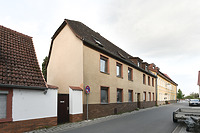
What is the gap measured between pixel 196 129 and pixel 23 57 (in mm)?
9554

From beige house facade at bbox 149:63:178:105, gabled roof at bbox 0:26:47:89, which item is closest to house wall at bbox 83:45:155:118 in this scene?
gabled roof at bbox 0:26:47:89

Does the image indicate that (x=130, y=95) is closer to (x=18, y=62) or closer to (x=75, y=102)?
(x=75, y=102)

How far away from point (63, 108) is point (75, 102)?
2.94ft

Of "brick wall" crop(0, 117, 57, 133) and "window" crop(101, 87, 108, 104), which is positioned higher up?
"window" crop(101, 87, 108, 104)

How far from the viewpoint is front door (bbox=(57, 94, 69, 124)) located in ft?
35.4

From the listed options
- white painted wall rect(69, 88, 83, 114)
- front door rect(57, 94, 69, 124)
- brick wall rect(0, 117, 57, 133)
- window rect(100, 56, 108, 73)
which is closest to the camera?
brick wall rect(0, 117, 57, 133)

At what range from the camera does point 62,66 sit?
14602 mm

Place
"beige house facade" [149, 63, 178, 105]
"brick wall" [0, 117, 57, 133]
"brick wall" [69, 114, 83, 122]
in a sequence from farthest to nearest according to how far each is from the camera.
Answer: "beige house facade" [149, 63, 178, 105] → "brick wall" [69, 114, 83, 122] → "brick wall" [0, 117, 57, 133]

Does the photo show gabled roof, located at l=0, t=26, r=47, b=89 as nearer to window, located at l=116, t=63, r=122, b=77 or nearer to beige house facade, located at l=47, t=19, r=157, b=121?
beige house facade, located at l=47, t=19, r=157, b=121

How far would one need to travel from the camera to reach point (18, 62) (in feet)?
30.3

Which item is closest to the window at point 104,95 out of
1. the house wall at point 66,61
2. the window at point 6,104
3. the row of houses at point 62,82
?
the row of houses at point 62,82

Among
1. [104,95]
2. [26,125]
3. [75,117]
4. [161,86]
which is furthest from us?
[161,86]

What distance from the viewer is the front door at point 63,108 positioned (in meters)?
10.8

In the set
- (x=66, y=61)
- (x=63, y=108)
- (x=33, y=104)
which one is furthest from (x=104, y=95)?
(x=33, y=104)
